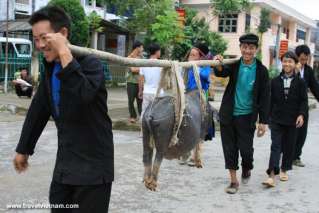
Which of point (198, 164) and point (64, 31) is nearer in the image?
point (64, 31)

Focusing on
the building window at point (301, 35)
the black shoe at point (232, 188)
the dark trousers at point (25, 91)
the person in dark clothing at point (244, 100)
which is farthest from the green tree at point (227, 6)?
the building window at point (301, 35)

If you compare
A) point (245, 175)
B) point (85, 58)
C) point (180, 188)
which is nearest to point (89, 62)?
point (85, 58)

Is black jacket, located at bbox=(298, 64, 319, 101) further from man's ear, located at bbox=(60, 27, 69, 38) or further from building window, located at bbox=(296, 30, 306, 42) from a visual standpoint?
building window, located at bbox=(296, 30, 306, 42)

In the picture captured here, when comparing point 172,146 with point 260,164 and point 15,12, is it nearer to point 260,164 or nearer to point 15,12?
point 260,164

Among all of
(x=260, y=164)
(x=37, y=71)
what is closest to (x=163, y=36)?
(x=260, y=164)

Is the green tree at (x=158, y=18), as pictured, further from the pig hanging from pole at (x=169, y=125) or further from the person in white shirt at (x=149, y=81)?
the pig hanging from pole at (x=169, y=125)

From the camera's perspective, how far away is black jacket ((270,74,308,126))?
20.7ft

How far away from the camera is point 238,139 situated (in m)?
5.59

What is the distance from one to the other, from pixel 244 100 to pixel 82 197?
121 inches

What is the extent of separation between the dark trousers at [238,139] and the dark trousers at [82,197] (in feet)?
9.47

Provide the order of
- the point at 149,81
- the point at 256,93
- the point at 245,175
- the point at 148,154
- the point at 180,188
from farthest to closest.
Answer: the point at 149,81 → the point at 245,175 → the point at 180,188 → the point at 256,93 → the point at 148,154

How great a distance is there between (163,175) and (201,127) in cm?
169

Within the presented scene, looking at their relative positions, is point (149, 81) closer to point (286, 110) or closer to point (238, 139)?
point (286, 110)

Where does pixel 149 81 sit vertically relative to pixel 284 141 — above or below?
above
